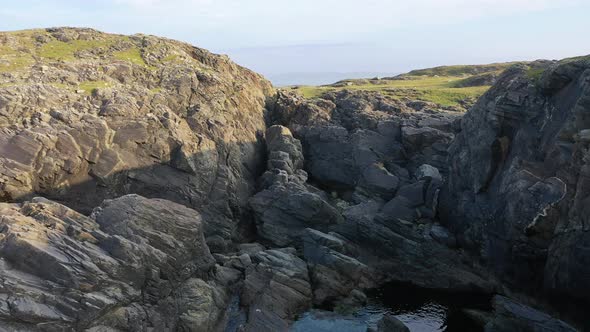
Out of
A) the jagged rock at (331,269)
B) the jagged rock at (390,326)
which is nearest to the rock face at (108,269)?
the jagged rock at (331,269)

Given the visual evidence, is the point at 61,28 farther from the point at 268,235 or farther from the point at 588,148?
the point at 588,148

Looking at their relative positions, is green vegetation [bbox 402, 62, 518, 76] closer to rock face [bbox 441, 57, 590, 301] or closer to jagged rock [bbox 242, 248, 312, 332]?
rock face [bbox 441, 57, 590, 301]

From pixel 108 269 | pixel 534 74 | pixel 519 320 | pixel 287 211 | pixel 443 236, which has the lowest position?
pixel 519 320

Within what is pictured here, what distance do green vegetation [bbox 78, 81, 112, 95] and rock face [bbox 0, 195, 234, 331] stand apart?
22825 millimetres

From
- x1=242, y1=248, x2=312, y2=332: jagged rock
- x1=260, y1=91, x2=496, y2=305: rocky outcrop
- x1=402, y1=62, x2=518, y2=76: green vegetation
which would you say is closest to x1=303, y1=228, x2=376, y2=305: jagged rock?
x1=260, y1=91, x2=496, y2=305: rocky outcrop

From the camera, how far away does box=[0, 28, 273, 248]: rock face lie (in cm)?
5534

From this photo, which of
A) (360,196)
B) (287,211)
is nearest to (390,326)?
(287,211)

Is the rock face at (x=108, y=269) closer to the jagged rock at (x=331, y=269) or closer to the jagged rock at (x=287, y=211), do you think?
the jagged rock at (x=331, y=269)

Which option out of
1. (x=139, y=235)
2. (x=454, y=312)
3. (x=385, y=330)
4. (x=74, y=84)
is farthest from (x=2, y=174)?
(x=454, y=312)

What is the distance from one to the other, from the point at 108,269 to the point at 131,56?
47351 mm

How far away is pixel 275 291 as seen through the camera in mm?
46500

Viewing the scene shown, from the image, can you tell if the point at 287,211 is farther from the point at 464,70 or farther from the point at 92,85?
the point at 464,70

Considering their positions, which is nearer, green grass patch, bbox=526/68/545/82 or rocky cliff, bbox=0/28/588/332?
rocky cliff, bbox=0/28/588/332

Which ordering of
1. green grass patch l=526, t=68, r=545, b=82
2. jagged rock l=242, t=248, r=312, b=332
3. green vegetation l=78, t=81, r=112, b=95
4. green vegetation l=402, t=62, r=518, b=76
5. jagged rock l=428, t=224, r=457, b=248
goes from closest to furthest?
jagged rock l=242, t=248, r=312, b=332, green grass patch l=526, t=68, r=545, b=82, jagged rock l=428, t=224, r=457, b=248, green vegetation l=78, t=81, r=112, b=95, green vegetation l=402, t=62, r=518, b=76
